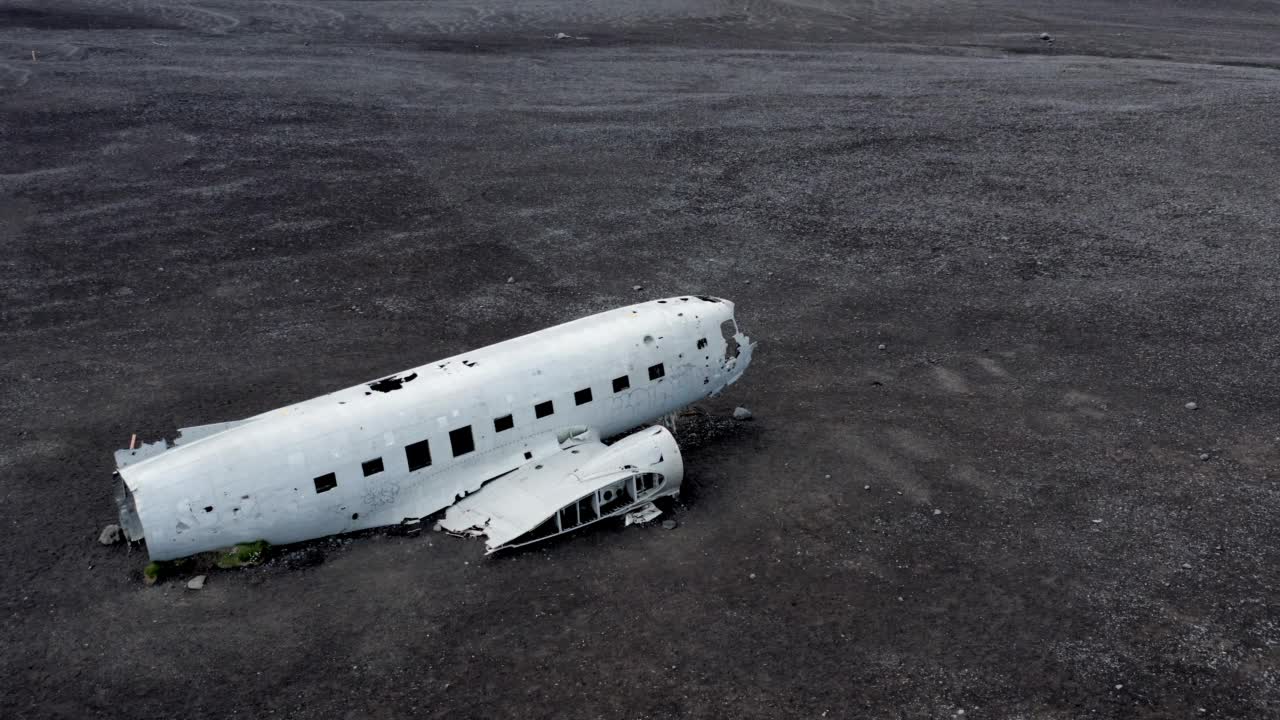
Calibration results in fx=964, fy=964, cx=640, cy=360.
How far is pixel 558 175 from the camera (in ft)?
143

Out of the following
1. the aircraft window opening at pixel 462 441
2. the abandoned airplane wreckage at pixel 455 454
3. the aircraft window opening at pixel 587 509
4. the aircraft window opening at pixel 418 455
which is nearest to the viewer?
the abandoned airplane wreckage at pixel 455 454

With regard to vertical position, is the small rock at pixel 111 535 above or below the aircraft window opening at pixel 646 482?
below

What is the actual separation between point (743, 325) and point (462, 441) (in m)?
12.7

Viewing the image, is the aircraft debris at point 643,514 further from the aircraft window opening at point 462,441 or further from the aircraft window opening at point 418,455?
the aircraft window opening at point 418,455

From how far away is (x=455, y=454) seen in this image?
2161 cm

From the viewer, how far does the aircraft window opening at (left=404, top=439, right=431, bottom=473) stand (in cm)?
2106

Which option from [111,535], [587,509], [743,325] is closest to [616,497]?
[587,509]

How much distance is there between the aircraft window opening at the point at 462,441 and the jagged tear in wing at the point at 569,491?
3.40 feet

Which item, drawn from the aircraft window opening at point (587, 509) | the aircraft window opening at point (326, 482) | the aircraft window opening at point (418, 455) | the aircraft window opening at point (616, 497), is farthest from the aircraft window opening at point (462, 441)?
the aircraft window opening at point (616, 497)

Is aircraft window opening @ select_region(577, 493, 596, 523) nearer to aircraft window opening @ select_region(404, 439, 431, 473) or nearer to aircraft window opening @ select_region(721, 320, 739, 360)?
aircraft window opening @ select_region(404, 439, 431, 473)

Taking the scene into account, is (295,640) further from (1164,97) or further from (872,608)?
(1164,97)

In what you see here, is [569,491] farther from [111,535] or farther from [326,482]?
[111,535]

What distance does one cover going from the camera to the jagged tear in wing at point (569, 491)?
20922 mm

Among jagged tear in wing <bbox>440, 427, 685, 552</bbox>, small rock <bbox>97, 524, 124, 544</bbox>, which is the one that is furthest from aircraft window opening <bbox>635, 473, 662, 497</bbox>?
small rock <bbox>97, 524, 124, 544</bbox>
